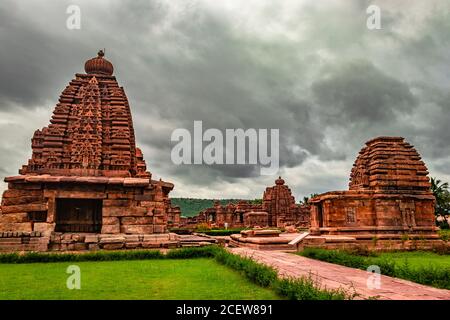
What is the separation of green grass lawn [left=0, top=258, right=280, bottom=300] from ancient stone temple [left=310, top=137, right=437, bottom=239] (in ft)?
34.6

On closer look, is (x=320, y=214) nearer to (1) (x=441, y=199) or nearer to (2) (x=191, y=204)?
(1) (x=441, y=199)

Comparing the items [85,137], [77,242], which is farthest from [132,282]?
[85,137]

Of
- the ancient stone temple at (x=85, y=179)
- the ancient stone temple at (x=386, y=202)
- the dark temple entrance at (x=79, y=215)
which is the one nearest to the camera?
the ancient stone temple at (x=85, y=179)

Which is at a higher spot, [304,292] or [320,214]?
[320,214]

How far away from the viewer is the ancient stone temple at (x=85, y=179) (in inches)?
513

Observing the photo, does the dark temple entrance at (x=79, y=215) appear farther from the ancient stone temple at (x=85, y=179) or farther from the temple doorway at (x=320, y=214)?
the temple doorway at (x=320, y=214)

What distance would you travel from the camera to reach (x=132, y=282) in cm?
658

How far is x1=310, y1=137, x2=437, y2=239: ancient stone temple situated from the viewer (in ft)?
57.1

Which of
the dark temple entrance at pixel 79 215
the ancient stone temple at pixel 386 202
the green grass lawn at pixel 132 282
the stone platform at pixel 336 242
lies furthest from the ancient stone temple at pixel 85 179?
the ancient stone temple at pixel 386 202

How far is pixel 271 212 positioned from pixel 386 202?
2539 cm

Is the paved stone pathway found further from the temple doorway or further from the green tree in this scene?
the green tree
